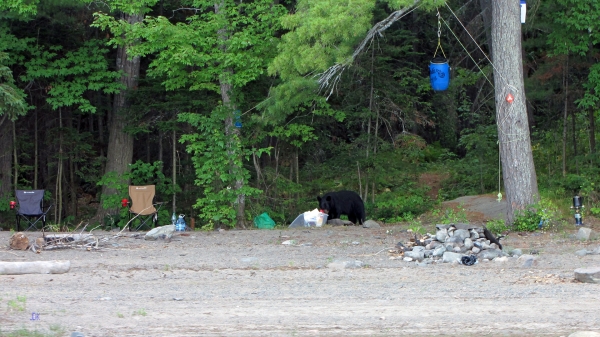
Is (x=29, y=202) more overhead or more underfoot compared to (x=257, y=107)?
more underfoot

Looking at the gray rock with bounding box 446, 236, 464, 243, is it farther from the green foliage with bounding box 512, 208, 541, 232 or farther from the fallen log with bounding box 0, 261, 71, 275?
the fallen log with bounding box 0, 261, 71, 275

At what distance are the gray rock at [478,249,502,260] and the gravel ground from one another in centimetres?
24

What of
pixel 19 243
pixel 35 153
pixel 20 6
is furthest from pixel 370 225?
pixel 35 153

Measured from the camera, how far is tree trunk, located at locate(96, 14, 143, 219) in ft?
58.1

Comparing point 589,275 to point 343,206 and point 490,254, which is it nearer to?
point 490,254

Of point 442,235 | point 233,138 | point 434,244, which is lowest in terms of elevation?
point 434,244

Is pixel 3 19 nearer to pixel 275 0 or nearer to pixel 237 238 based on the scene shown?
pixel 275 0

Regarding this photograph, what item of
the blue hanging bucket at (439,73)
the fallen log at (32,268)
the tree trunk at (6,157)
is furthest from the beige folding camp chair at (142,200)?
the fallen log at (32,268)

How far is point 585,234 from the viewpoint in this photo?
1196cm

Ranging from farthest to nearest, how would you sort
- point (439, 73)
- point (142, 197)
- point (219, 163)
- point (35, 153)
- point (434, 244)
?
1. point (35, 153)
2. point (142, 197)
3. point (219, 163)
4. point (439, 73)
5. point (434, 244)

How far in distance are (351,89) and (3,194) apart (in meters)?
8.75

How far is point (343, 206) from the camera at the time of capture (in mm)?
16297

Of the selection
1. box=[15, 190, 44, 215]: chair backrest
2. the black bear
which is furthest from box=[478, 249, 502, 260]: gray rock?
box=[15, 190, 44, 215]: chair backrest

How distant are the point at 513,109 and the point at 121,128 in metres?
9.20
